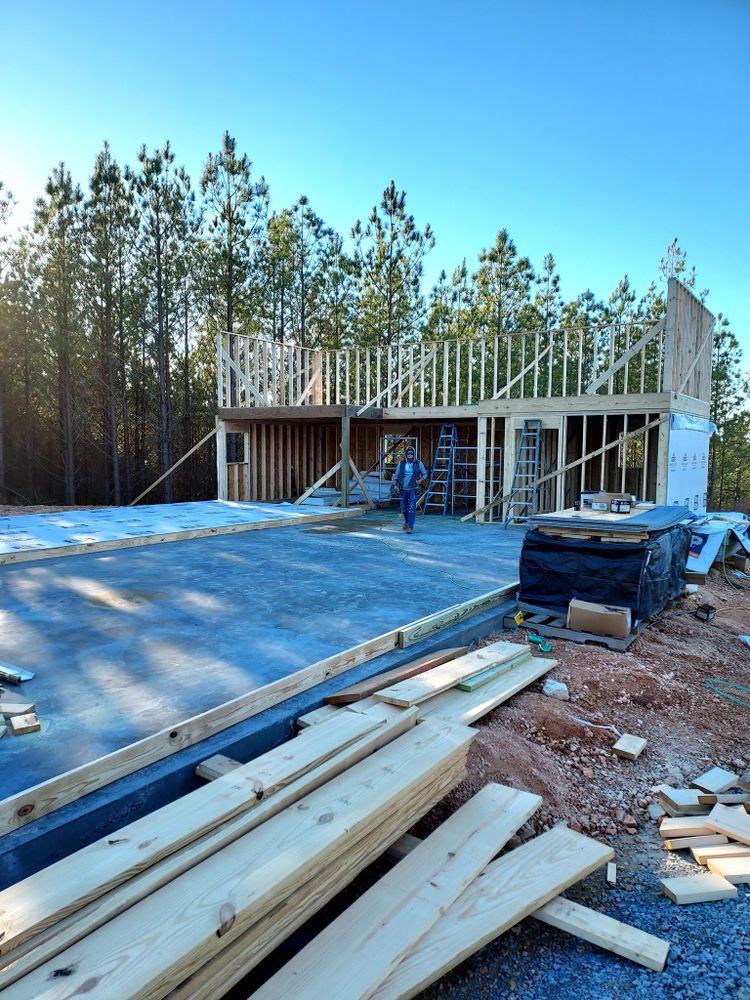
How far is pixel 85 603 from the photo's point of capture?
5199 millimetres

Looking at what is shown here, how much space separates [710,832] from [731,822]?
0.10m

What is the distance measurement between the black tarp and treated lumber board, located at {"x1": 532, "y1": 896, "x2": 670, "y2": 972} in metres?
3.27

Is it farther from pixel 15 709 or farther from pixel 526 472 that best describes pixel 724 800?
pixel 526 472

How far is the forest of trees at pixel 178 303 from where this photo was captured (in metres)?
19.2

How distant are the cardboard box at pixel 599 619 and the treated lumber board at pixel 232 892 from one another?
287 centimetres

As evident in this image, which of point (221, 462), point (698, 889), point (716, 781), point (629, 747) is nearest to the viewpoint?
point (698, 889)

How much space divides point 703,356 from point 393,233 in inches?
500

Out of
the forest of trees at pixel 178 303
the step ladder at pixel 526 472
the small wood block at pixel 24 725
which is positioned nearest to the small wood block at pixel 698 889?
the small wood block at pixel 24 725

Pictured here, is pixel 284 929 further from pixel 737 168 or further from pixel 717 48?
pixel 737 168

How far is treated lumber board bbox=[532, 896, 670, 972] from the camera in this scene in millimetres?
1979

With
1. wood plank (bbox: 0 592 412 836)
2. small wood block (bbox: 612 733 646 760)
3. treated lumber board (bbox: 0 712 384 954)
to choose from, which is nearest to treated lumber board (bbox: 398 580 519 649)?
wood plank (bbox: 0 592 412 836)

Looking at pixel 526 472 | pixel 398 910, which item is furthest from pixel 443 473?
pixel 398 910

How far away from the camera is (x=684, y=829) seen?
2.66 metres

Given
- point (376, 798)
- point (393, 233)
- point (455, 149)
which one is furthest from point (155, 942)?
point (393, 233)
